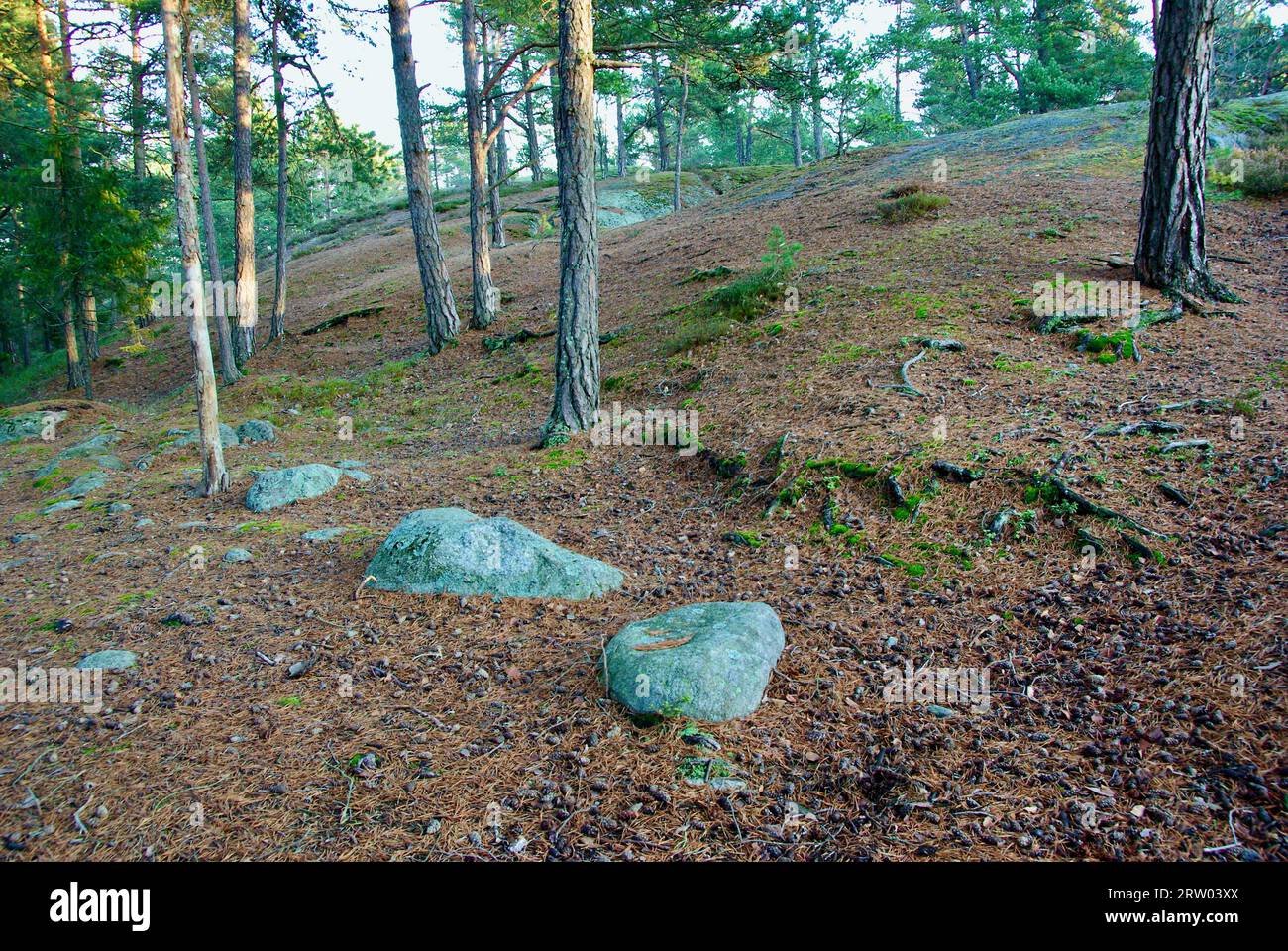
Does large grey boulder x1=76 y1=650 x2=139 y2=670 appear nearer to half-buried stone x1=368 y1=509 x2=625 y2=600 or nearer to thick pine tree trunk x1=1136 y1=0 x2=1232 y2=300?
half-buried stone x1=368 y1=509 x2=625 y2=600

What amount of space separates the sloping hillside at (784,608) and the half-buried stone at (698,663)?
6.0 inches

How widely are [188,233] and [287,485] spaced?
3.10 metres

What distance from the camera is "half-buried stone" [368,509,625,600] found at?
18.0 ft

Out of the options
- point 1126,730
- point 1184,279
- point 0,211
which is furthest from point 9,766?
point 0,211

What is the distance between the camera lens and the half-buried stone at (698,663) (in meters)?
3.83

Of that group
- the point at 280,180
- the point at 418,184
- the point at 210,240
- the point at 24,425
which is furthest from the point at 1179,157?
the point at 280,180

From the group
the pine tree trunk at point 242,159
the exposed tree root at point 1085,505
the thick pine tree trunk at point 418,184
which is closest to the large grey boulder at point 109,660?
the exposed tree root at point 1085,505

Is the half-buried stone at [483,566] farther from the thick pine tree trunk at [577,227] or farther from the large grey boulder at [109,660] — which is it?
the thick pine tree trunk at [577,227]

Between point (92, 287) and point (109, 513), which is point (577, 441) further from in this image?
point (92, 287)

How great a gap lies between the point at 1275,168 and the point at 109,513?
807 inches

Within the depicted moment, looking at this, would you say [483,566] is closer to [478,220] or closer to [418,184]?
[418,184]

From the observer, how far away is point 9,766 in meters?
3.63

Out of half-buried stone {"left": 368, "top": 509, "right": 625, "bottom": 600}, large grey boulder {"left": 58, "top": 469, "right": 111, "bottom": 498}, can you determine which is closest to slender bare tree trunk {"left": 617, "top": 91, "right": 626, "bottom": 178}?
large grey boulder {"left": 58, "top": 469, "right": 111, "bottom": 498}

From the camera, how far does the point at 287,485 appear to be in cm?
812
